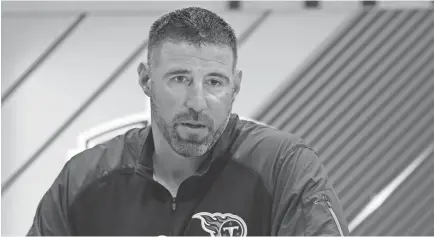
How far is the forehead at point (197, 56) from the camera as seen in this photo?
3.31ft

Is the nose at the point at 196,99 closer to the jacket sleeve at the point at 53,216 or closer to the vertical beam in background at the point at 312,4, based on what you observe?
the jacket sleeve at the point at 53,216

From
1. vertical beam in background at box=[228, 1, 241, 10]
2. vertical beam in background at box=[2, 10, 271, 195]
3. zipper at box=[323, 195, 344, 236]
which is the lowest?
zipper at box=[323, 195, 344, 236]

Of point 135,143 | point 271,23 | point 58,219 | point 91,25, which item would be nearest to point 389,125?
point 271,23

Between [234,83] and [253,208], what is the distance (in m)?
0.22

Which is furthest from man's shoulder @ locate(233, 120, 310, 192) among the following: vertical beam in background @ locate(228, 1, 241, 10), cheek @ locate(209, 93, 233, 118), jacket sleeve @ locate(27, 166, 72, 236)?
vertical beam in background @ locate(228, 1, 241, 10)

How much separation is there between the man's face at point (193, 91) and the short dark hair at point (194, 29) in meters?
0.01

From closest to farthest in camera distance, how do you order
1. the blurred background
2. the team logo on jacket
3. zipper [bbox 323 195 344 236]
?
zipper [bbox 323 195 344 236] < the team logo on jacket < the blurred background

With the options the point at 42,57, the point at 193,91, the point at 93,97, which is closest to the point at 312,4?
the point at 93,97

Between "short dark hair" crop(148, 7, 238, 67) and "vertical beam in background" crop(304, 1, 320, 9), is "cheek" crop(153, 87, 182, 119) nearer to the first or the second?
"short dark hair" crop(148, 7, 238, 67)

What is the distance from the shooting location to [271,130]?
1159 mm

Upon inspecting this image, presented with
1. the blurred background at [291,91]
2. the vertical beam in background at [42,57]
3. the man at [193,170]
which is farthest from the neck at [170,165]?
the vertical beam in background at [42,57]

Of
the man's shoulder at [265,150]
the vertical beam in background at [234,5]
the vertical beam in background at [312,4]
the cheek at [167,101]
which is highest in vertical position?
the vertical beam in background at [234,5]

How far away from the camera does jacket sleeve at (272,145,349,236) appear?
3.08ft

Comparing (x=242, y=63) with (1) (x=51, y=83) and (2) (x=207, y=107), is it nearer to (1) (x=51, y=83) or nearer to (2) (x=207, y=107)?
(1) (x=51, y=83)
